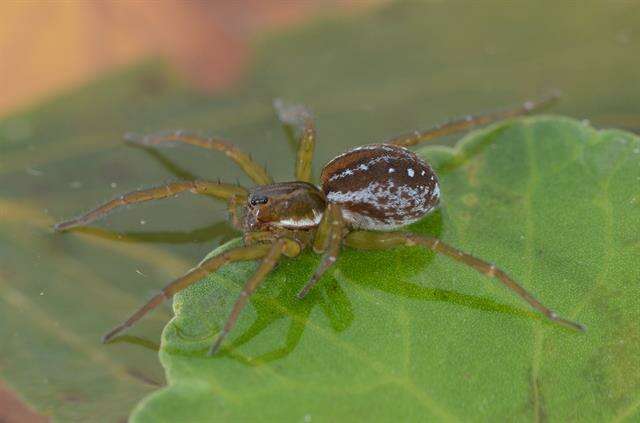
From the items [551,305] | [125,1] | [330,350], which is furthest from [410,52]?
[330,350]

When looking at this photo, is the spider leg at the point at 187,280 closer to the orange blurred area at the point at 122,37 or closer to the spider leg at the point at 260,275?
the spider leg at the point at 260,275

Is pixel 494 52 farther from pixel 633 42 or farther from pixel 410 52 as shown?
pixel 633 42

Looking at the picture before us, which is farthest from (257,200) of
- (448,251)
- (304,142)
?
(448,251)

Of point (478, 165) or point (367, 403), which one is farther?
point (478, 165)

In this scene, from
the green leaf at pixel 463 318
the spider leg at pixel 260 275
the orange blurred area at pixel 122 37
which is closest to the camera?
the green leaf at pixel 463 318

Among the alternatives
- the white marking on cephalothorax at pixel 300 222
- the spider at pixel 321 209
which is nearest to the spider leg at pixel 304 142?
the spider at pixel 321 209

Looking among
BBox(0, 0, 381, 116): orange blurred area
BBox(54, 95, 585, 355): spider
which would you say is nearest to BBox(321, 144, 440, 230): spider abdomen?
BBox(54, 95, 585, 355): spider

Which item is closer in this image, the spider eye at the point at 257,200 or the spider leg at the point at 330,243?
the spider leg at the point at 330,243
